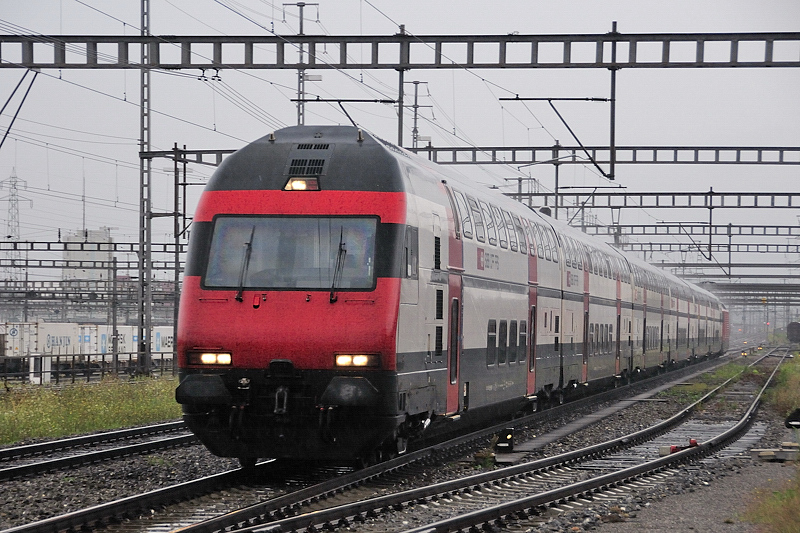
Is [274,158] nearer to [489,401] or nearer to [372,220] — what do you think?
[372,220]

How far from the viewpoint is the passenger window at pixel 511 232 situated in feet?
61.0

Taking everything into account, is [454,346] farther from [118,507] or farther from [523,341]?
[118,507]

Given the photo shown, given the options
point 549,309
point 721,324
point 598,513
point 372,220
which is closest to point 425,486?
point 598,513

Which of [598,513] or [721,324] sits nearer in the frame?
[598,513]

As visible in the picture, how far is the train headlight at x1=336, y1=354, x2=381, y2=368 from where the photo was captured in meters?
12.0

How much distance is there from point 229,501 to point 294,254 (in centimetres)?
283

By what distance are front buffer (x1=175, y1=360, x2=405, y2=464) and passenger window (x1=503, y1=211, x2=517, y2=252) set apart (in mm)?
6853

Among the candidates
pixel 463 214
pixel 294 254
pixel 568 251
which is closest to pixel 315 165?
pixel 294 254

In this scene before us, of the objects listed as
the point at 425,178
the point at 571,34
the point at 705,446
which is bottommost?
the point at 705,446

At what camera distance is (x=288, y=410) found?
39.4ft

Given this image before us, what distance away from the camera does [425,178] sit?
14.2m

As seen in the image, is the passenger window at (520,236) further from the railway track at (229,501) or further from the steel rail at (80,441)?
the steel rail at (80,441)

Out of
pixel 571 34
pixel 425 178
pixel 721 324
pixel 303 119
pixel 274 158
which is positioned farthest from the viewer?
pixel 721 324

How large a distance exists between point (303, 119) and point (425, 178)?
22.8 metres
